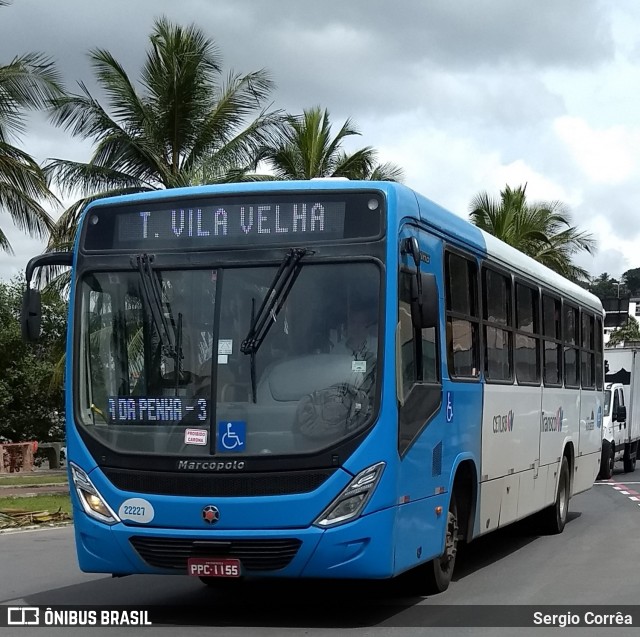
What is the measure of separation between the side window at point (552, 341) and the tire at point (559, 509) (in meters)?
1.29

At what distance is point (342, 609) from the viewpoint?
377 inches

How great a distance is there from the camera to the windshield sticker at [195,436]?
857 cm

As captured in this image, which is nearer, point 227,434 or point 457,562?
point 227,434

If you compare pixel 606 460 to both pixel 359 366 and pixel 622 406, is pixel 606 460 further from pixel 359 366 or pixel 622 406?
pixel 359 366

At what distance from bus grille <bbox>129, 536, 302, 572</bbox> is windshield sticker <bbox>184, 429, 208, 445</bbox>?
66cm

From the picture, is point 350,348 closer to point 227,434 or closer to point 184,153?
point 227,434

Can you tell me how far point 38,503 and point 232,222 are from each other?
13.4 meters

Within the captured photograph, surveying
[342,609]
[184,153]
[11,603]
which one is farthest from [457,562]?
[184,153]

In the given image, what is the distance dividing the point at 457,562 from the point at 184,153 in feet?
54.6

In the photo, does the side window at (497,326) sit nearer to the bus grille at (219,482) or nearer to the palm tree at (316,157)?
the bus grille at (219,482)

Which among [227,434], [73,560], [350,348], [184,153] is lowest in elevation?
[73,560]

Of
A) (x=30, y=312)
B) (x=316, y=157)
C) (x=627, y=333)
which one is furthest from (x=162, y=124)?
(x=627, y=333)

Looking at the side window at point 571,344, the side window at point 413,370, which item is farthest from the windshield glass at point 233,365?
the side window at point 571,344

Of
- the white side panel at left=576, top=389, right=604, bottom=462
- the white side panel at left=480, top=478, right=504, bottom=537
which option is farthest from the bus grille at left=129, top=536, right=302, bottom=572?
the white side panel at left=576, top=389, right=604, bottom=462
